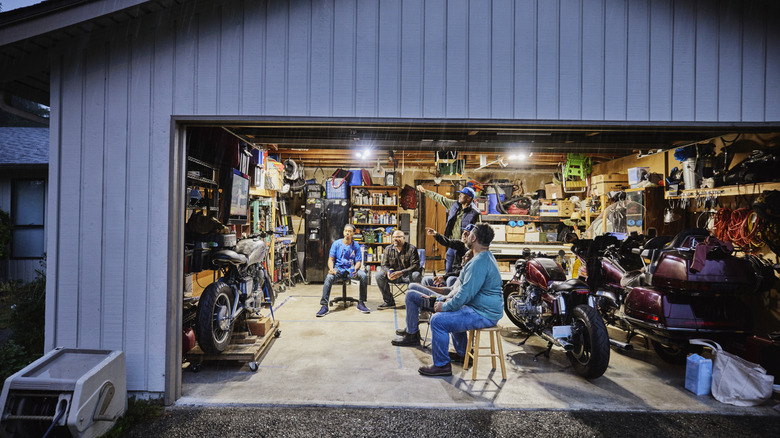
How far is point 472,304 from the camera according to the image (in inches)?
141

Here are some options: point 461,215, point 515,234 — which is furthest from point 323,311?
point 515,234

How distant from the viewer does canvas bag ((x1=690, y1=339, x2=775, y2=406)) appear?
3.05 meters

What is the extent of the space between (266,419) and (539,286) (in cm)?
307

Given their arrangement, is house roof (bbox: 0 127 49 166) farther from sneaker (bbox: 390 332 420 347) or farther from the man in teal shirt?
the man in teal shirt

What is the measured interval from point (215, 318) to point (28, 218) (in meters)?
5.99

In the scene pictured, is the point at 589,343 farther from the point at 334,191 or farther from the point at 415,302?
the point at 334,191

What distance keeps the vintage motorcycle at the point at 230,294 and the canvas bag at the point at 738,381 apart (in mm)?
4231

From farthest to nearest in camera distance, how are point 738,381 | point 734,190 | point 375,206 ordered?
point 375,206 → point 734,190 → point 738,381

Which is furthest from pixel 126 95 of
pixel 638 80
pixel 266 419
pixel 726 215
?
pixel 726 215

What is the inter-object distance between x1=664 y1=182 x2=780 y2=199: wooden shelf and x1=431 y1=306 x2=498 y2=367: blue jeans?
3031 mm

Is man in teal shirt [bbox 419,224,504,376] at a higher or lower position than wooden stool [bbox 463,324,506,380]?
higher

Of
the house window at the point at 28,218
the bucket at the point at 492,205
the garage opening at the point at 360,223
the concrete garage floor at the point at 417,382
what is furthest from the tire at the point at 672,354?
the house window at the point at 28,218

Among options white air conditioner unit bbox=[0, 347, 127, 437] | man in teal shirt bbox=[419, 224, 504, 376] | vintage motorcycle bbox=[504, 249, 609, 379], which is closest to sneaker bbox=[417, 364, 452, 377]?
man in teal shirt bbox=[419, 224, 504, 376]

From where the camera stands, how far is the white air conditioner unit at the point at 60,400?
2373 millimetres
